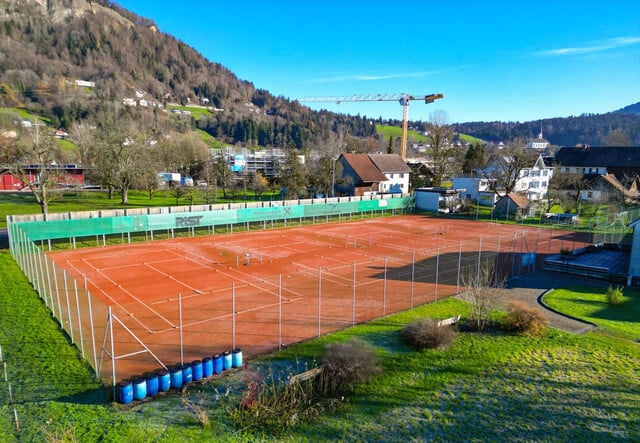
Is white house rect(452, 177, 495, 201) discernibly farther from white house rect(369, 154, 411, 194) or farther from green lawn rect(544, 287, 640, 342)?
green lawn rect(544, 287, 640, 342)

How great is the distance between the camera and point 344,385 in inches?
480

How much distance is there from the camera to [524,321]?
16.3 metres

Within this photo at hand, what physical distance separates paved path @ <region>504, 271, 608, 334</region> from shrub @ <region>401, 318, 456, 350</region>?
5.99m

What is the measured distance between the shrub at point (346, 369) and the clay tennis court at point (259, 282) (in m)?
3.41

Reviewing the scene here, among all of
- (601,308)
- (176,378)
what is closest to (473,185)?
(601,308)

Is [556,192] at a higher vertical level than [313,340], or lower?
higher

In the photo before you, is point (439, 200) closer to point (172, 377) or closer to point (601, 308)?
point (601, 308)

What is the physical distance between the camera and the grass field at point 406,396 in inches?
393

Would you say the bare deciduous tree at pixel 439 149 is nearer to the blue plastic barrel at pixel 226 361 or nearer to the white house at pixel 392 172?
the white house at pixel 392 172

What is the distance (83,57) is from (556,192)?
217205mm

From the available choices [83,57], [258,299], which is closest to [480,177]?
[258,299]

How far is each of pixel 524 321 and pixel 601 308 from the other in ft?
23.0

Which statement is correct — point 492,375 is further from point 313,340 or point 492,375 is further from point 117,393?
point 117,393

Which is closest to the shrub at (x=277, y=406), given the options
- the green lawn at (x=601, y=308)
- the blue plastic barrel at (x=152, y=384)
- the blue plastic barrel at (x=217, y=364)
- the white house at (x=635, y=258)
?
the blue plastic barrel at (x=217, y=364)
